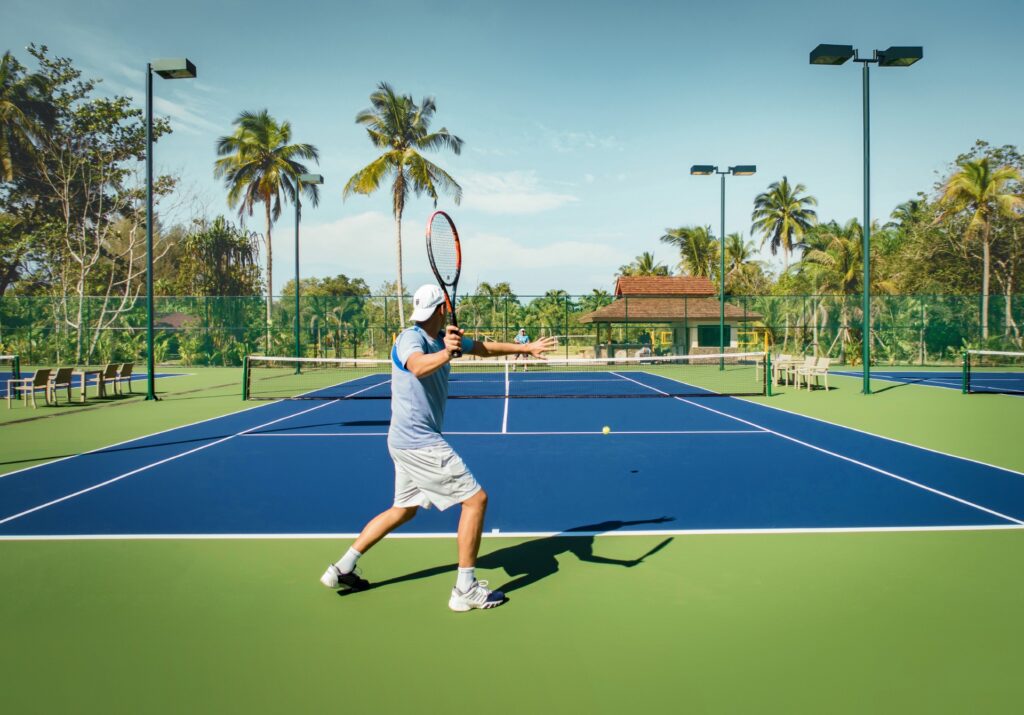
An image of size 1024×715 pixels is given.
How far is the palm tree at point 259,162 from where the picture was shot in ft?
107

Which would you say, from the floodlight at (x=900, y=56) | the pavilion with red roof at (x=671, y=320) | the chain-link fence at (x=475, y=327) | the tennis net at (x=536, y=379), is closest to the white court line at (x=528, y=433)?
the tennis net at (x=536, y=379)

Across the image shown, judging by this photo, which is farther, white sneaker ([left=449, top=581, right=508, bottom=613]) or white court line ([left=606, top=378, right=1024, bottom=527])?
white court line ([left=606, top=378, right=1024, bottom=527])

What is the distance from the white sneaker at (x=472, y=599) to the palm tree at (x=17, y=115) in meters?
40.8

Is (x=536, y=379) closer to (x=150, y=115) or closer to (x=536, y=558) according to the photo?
(x=150, y=115)

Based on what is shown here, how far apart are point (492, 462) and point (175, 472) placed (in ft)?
11.5

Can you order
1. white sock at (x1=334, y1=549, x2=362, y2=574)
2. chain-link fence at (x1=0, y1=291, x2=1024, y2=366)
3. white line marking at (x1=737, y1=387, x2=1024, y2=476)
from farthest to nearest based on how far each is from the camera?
chain-link fence at (x1=0, y1=291, x2=1024, y2=366) < white line marking at (x1=737, y1=387, x2=1024, y2=476) < white sock at (x1=334, y1=549, x2=362, y2=574)

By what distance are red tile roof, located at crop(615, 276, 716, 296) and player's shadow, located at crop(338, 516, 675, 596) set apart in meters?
29.4

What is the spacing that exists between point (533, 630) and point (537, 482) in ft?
11.1

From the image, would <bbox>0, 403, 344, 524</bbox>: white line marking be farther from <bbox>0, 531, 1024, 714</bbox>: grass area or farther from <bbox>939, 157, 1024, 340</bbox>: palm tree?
<bbox>939, 157, 1024, 340</bbox>: palm tree

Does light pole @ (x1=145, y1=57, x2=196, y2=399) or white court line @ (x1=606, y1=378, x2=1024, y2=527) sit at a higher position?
light pole @ (x1=145, y1=57, x2=196, y2=399)

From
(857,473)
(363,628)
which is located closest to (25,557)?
(363,628)

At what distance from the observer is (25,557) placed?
4.45m

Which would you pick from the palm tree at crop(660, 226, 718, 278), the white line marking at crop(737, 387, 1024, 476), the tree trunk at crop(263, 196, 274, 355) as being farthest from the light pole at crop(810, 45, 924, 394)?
the palm tree at crop(660, 226, 718, 278)

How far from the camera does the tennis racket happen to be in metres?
4.21
